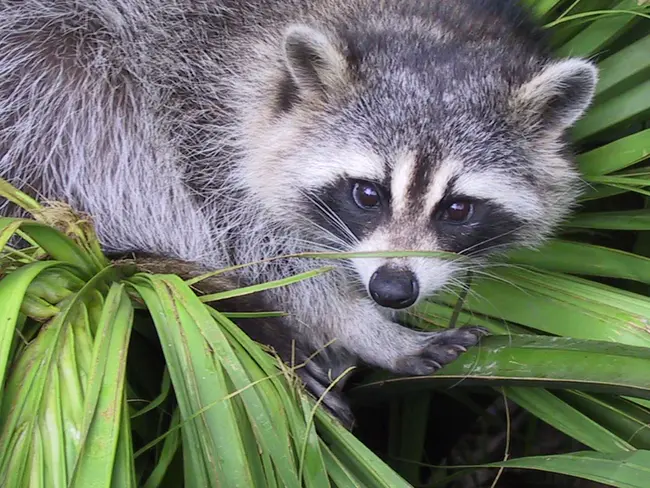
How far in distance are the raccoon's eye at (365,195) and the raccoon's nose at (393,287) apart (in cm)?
19

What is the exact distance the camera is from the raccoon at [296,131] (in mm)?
2119

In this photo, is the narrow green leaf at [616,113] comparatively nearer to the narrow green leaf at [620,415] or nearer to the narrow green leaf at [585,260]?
the narrow green leaf at [585,260]

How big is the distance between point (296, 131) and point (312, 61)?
200 millimetres

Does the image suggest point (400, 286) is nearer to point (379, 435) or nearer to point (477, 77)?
point (477, 77)

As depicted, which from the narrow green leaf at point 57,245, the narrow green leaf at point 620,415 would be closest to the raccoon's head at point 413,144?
the narrow green leaf at point 620,415

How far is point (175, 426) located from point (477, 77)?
117 cm

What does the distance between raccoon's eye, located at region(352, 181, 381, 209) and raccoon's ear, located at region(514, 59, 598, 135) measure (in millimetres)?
445

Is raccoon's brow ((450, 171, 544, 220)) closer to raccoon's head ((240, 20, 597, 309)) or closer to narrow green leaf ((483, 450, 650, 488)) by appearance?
raccoon's head ((240, 20, 597, 309))

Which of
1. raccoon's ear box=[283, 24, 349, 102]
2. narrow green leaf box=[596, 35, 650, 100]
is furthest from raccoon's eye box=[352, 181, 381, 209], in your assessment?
narrow green leaf box=[596, 35, 650, 100]

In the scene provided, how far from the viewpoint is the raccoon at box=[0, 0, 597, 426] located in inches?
83.4

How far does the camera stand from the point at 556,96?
217 centimetres

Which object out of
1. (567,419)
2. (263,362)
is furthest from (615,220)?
(263,362)

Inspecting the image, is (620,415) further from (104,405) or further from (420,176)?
(104,405)

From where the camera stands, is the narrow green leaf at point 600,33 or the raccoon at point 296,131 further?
the narrow green leaf at point 600,33
